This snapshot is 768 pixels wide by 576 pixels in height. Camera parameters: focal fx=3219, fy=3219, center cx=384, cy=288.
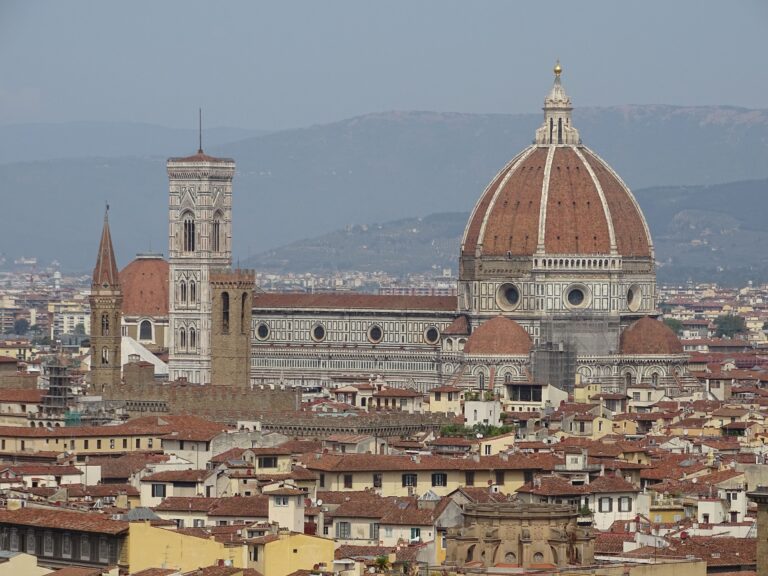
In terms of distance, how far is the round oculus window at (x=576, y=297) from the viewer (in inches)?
5188

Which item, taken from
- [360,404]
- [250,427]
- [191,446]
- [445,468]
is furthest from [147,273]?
[445,468]

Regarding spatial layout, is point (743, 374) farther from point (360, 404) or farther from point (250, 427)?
point (250, 427)

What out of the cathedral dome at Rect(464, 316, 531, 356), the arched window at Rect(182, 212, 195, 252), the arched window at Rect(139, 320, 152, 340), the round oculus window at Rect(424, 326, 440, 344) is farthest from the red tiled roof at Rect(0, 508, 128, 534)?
the arched window at Rect(139, 320, 152, 340)

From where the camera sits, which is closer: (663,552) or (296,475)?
(663,552)

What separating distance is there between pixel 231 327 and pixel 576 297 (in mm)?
15697

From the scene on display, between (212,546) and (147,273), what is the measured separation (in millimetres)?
108734

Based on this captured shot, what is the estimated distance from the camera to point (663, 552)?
45844 mm

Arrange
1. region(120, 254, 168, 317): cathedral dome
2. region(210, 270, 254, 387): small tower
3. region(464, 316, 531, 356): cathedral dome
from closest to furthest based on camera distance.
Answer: region(210, 270, 254, 387): small tower < region(464, 316, 531, 356): cathedral dome < region(120, 254, 168, 317): cathedral dome

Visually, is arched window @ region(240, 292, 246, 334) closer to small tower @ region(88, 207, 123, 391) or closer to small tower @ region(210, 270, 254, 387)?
small tower @ region(210, 270, 254, 387)

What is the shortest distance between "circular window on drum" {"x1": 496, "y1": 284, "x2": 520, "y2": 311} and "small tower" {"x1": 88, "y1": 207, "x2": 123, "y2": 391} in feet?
67.9

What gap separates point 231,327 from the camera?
125m

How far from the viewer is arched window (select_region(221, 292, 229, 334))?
125 meters

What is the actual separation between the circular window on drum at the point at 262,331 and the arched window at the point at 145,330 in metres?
13.0

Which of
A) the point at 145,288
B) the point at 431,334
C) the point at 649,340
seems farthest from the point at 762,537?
the point at 145,288
